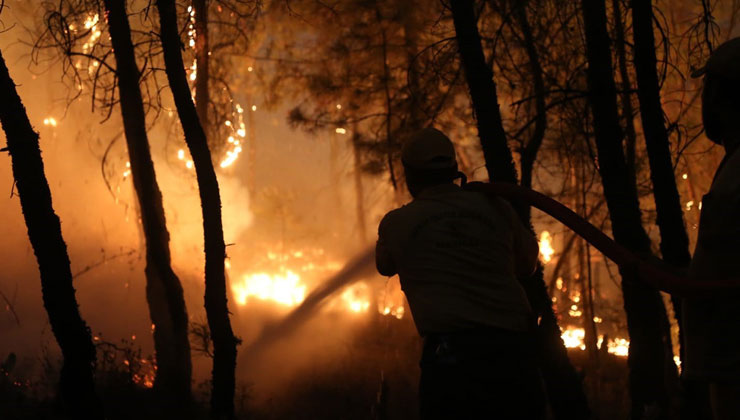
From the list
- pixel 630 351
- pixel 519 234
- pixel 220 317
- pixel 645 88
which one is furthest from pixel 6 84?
pixel 630 351

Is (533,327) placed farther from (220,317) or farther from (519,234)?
(220,317)

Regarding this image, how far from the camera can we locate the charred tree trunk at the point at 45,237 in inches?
178

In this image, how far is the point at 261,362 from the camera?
1279cm

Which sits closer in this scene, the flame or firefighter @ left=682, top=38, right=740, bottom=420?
firefighter @ left=682, top=38, right=740, bottom=420

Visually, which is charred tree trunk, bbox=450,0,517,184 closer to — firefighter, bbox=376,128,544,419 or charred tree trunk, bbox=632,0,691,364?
charred tree trunk, bbox=632,0,691,364

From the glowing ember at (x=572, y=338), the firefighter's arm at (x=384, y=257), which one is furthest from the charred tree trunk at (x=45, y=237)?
the glowing ember at (x=572, y=338)

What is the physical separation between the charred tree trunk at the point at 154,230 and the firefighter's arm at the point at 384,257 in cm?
541

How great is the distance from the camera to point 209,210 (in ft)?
19.2

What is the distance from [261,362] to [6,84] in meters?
9.21

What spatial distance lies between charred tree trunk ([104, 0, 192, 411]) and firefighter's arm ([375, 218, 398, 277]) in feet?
17.7

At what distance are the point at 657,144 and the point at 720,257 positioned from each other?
3.32 metres

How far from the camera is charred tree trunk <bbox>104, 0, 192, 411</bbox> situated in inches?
304

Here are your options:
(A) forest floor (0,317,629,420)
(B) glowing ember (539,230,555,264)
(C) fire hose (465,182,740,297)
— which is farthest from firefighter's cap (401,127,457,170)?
(B) glowing ember (539,230,555,264)

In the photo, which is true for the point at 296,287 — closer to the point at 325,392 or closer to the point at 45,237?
the point at 325,392
